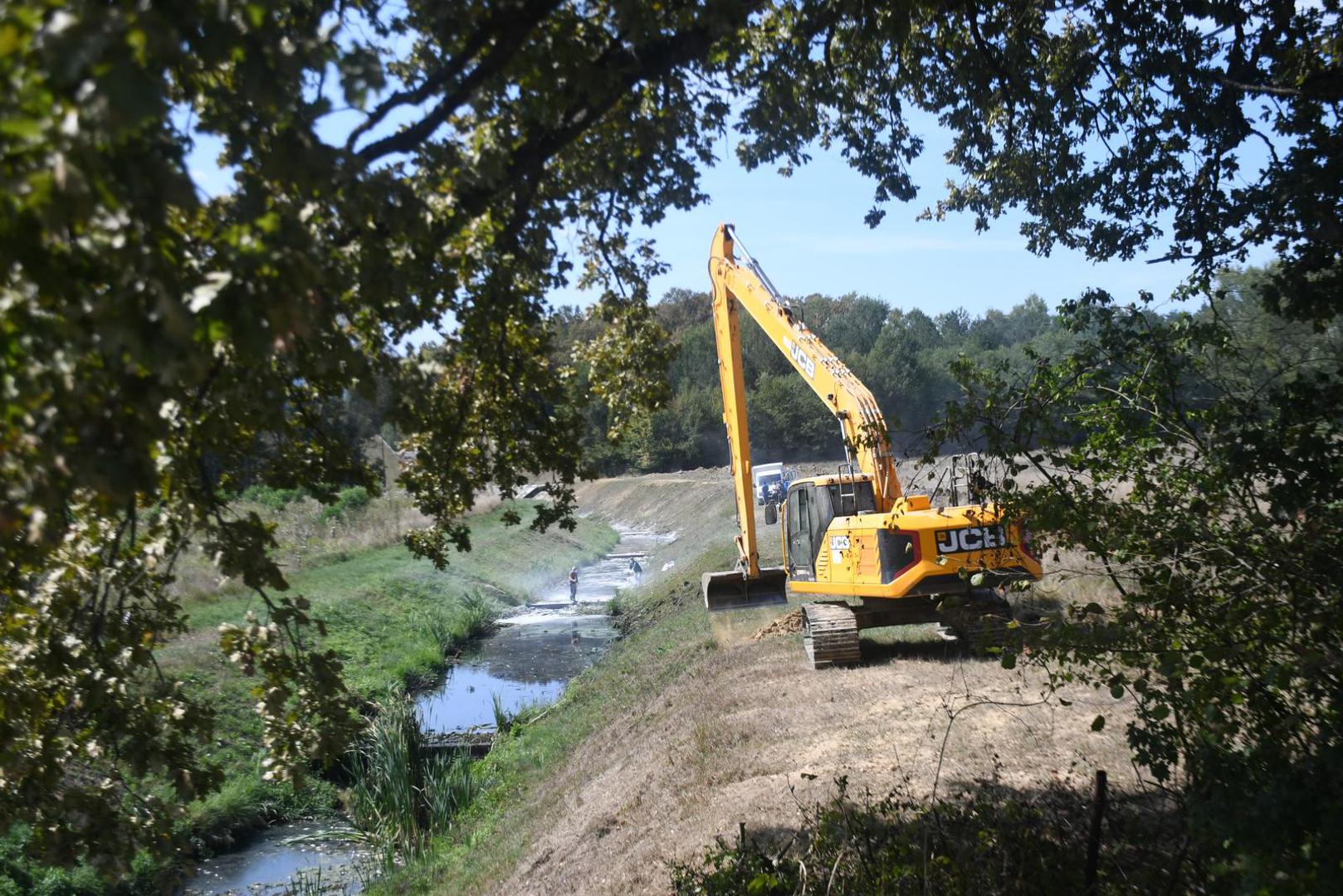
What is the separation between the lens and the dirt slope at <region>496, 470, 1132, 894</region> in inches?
316

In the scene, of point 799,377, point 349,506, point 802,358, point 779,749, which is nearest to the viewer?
point 779,749

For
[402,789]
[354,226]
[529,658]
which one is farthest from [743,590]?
[354,226]

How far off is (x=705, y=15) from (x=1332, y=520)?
3.64 meters

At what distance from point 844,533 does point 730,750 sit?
3.29m

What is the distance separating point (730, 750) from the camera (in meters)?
10.2

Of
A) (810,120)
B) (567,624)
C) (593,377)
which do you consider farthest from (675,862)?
(567,624)

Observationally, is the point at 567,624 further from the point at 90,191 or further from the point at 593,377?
the point at 90,191

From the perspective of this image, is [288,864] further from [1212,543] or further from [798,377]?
[798,377]

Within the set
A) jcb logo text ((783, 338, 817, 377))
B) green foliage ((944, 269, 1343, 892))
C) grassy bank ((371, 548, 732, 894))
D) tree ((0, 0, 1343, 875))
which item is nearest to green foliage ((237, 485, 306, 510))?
grassy bank ((371, 548, 732, 894))

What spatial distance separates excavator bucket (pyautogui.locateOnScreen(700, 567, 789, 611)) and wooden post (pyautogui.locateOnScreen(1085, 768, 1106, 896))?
38.4 feet

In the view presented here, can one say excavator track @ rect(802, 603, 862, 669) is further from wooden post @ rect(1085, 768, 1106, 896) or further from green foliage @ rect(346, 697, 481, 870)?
wooden post @ rect(1085, 768, 1106, 896)

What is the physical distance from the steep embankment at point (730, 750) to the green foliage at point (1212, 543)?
3.18 feet

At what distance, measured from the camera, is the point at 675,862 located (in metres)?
7.61

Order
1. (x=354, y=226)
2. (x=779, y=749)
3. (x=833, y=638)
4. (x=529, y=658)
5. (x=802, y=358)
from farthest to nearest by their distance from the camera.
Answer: (x=529, y=658), (x=802, y=358), (x=833, y=638), (x=779, y=749), (x=354, y=226)
